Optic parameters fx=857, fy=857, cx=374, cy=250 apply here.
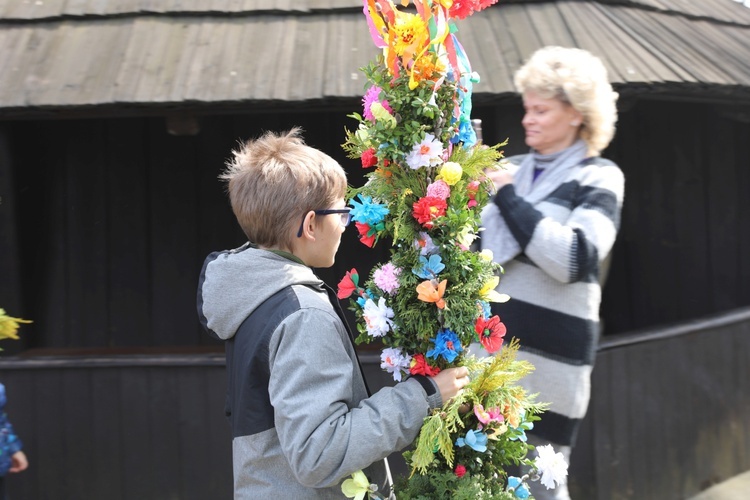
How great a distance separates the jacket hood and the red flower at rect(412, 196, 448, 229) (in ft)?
0.89

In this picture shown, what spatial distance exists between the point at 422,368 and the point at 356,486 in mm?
297

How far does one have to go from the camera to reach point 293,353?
175 cm

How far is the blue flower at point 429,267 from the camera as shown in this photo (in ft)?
6.28

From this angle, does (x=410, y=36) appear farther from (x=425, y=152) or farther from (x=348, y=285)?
(x=348, y=285)

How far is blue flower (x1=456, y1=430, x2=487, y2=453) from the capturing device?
1942mm

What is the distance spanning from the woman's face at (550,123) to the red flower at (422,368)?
48.5 inches

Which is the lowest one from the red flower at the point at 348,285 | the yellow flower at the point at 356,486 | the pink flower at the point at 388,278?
the yellow flower at the point at 356,486

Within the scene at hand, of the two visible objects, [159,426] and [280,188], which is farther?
[159,426]

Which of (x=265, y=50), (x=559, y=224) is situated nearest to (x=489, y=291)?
(x=559, y=224)

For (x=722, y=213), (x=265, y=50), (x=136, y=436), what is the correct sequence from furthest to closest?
(x=722, y=213)
(x=136, y=436)
(x=265, y=50)

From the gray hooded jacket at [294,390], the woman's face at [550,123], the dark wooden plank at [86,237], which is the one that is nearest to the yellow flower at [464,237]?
the gray hooded jacket at [294,390]

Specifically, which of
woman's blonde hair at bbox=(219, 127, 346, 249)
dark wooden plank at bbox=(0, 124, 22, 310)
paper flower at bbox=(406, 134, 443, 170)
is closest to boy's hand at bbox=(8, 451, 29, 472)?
dark wooden plank at bbox=(0, 124, 22, 310)

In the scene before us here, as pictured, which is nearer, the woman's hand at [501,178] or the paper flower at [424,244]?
the paper flower at [424,244]

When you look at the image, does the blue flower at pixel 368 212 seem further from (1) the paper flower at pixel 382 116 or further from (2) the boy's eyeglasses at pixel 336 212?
(1) the paper flower at pixel 382 116
